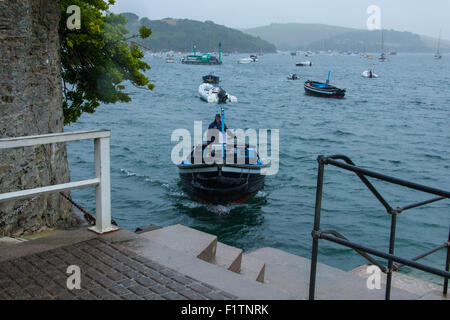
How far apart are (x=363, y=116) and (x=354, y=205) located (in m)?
26.2

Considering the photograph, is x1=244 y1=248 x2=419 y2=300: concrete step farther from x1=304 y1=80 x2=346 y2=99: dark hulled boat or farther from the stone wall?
x1=304 y1=80 x2=346 y2=99: dark hulled boat

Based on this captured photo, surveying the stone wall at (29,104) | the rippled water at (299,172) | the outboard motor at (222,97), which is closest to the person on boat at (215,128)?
the rippled water at (299,172)

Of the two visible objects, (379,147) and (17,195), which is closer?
(17,195)

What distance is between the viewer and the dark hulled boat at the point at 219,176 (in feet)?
53.5

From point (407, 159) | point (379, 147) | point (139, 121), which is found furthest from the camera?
point (139, 121)

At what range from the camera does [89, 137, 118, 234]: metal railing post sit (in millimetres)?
4797

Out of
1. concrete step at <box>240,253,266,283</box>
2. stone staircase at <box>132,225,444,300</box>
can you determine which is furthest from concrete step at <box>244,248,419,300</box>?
concrete step at <box>240,253,266,283</box>

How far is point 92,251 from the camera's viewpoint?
4648mm

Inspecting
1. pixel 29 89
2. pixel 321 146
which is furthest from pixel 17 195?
pixel 321 146

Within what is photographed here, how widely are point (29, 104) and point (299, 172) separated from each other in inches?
672

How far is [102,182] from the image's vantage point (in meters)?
4.92

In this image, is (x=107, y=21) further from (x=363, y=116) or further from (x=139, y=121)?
(x=363, y=116)

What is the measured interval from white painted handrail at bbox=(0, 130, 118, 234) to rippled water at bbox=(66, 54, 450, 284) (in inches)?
344

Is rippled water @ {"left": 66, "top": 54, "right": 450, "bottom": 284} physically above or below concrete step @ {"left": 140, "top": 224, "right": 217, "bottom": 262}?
below
